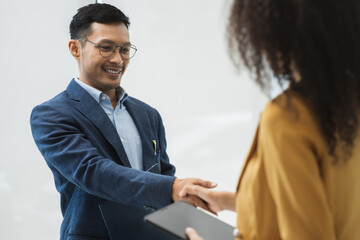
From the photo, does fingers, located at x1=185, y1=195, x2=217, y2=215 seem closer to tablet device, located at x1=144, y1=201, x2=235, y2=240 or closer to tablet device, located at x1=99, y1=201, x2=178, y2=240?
tablet device, located at x1=99, y1=201, x2=178, y2=240

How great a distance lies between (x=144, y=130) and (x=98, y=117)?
0.76 ft

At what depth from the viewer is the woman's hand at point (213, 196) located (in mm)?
1296

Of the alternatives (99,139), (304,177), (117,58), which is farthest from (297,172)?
(117,58)

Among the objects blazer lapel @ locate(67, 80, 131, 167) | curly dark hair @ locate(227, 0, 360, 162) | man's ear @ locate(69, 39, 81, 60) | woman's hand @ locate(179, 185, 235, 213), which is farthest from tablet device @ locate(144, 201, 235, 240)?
man's ear @ locate(69, 39, 81, 60)

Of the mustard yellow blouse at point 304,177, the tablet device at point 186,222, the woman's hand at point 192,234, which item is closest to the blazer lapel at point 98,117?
the tablet device at point 186,222

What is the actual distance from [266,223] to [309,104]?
238 mm

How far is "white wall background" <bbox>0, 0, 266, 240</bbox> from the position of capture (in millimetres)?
2521

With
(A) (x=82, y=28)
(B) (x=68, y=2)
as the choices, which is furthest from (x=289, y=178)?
(B) (x=68, y=2)

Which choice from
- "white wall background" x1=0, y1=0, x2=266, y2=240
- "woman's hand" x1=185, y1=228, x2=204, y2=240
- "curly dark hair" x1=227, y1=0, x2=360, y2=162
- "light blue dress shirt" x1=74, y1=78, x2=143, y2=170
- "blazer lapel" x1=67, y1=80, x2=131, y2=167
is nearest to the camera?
"curly dark hair" x1=227, y1=0, x2=360, y2=162

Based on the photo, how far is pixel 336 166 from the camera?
2.19 feet

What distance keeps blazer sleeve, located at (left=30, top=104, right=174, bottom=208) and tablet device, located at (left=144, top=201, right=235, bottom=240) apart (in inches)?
11.2

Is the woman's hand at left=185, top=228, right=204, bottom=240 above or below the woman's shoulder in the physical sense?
below

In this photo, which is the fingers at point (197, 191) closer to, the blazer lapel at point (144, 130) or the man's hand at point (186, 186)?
the man's hand at point (186, 186)

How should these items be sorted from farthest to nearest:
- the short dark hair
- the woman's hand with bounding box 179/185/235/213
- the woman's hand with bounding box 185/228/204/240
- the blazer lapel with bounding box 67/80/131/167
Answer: the short dark hair
the blazer lapel with bounding box 67/80/131/167
the woman's hand with bounding box 179/185/235/213
the woman's hand with bounding box 185/228/204/240
